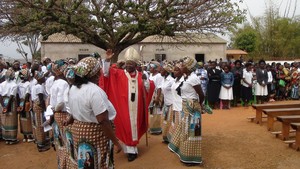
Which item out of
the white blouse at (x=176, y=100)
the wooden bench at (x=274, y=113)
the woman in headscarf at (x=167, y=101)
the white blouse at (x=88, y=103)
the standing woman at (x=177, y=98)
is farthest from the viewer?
the wooden bench at (x=274, y=113)

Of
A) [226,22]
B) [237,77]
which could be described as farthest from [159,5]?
[237,77]

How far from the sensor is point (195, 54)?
94.0 ft

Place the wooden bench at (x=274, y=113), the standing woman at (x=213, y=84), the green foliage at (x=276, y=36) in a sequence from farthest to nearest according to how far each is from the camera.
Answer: the green foliage at (x=276, y=36) → the standing woman at (x=213, y=84) → the wooden bench at (x=274, y=113)

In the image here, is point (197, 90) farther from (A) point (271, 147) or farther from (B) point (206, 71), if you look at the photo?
(B) point (206, 71)

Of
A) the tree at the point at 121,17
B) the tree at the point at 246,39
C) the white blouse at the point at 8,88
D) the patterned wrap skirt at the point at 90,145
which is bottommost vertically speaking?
the patterned wrap skirt at the point at 90,145

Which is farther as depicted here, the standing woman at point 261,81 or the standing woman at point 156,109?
the standing woman at point 261,81

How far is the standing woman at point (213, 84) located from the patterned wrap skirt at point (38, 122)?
636 cm

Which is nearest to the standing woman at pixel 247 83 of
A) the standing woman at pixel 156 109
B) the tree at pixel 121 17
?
the tree at pixel 121 17

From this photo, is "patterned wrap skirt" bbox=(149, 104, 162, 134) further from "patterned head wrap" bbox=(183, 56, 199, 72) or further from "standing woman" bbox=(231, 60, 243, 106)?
"standing woman" bbox=(231, 60, 243, 106)

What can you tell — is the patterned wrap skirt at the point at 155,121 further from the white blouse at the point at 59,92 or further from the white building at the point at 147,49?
the white building at the point at 147,49

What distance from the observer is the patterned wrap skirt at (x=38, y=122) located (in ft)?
21.2

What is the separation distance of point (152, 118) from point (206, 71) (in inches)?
166

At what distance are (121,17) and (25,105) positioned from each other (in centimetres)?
493

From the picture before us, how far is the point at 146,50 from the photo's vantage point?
2742 cm
